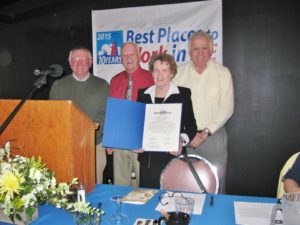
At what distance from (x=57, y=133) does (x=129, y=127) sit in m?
0.80

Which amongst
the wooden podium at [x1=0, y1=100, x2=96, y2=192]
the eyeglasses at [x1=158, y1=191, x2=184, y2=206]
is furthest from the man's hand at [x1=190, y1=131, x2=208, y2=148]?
the wooden podium at [x1=0, y1=100, x2=96, y2=192]

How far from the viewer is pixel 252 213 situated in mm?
1737

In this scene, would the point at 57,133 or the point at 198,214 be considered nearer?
the point at 198,214

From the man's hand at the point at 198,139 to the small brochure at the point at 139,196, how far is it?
132 cm

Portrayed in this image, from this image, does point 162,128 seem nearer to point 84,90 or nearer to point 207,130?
point 207,130

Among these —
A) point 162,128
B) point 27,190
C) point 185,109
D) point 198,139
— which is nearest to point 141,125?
point 162,128

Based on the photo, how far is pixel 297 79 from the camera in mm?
3645

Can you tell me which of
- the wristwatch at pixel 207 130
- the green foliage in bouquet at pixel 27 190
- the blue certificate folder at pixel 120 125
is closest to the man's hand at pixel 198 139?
the wristwatch at pixel 207 130

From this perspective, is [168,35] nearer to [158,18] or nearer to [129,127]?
[158,18]

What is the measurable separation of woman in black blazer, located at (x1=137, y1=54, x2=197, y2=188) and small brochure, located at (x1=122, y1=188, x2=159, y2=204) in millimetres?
825

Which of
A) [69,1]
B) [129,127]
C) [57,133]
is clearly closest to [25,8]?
[69,1]

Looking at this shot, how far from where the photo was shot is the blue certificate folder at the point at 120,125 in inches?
99.1

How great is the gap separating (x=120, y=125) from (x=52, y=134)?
0.73 metres

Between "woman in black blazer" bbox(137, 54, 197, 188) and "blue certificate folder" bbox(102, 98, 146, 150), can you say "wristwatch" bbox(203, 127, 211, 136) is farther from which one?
"blue certificate folder" bbox(102, 98, 146, 150)
